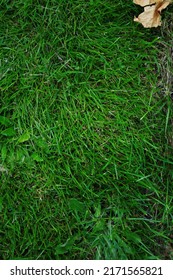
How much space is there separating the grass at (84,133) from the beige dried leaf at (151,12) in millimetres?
53

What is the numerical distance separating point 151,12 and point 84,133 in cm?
74

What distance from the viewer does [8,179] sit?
2846mm

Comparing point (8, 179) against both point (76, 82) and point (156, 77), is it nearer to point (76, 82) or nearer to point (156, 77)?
point (76, 82)

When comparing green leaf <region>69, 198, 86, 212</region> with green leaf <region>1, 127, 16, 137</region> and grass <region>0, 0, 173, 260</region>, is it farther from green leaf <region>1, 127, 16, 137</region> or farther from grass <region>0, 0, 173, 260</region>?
green leaf <region>1, 127, 16, 137</region>

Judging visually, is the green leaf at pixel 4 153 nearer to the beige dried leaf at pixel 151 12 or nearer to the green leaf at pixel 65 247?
the green leaf at pixel 65 247

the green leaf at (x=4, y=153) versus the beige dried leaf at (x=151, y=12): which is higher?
the beige dried leaf at (x=151, y=12)

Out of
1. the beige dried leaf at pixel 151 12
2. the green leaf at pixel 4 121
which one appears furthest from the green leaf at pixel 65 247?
the beige dried leaf at pixel 151 12

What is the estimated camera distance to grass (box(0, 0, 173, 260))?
2822 mm

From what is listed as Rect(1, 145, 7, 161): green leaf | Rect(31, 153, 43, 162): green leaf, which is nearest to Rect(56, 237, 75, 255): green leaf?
Rect(31, 153, 43, 162): green leaf

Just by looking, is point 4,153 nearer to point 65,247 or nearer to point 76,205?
point 76,205

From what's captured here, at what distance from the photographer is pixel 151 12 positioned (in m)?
2.85

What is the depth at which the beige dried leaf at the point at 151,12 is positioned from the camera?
9.32 feet

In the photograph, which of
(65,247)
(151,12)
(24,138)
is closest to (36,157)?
(24,138)

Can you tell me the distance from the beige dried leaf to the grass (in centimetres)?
5
